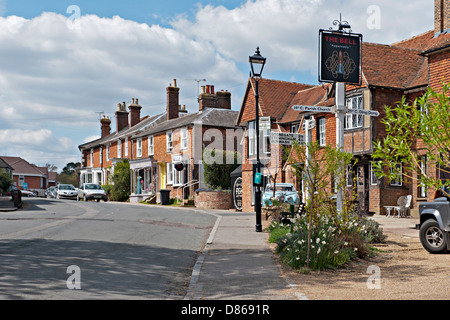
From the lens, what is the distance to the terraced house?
39.6 metres

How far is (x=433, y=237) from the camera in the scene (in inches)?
456

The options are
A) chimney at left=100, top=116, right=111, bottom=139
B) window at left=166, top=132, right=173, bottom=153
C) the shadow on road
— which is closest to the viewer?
the shadow on road

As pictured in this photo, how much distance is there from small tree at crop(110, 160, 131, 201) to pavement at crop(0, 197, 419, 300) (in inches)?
1316

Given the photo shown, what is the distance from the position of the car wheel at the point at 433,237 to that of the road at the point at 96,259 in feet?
17.6

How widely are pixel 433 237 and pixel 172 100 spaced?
37.1 metres

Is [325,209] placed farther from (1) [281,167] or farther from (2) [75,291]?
(1) [281,167]

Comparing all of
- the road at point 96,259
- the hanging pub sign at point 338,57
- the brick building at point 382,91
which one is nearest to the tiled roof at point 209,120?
the brick building at point 382,91

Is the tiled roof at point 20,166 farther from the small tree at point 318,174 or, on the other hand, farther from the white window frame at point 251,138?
the small tree at point 318,174

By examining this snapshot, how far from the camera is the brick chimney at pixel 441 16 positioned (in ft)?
73.4

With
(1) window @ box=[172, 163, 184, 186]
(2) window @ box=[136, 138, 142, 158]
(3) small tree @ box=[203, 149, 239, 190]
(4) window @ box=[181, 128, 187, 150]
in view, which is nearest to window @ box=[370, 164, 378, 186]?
(3) small tree @ box=[203, 149, 239, 190]

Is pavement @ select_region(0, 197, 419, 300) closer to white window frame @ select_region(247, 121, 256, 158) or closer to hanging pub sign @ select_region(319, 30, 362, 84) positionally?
hanging pub sign @ select_region(319, 30, 362, 84)

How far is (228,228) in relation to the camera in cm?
1811
